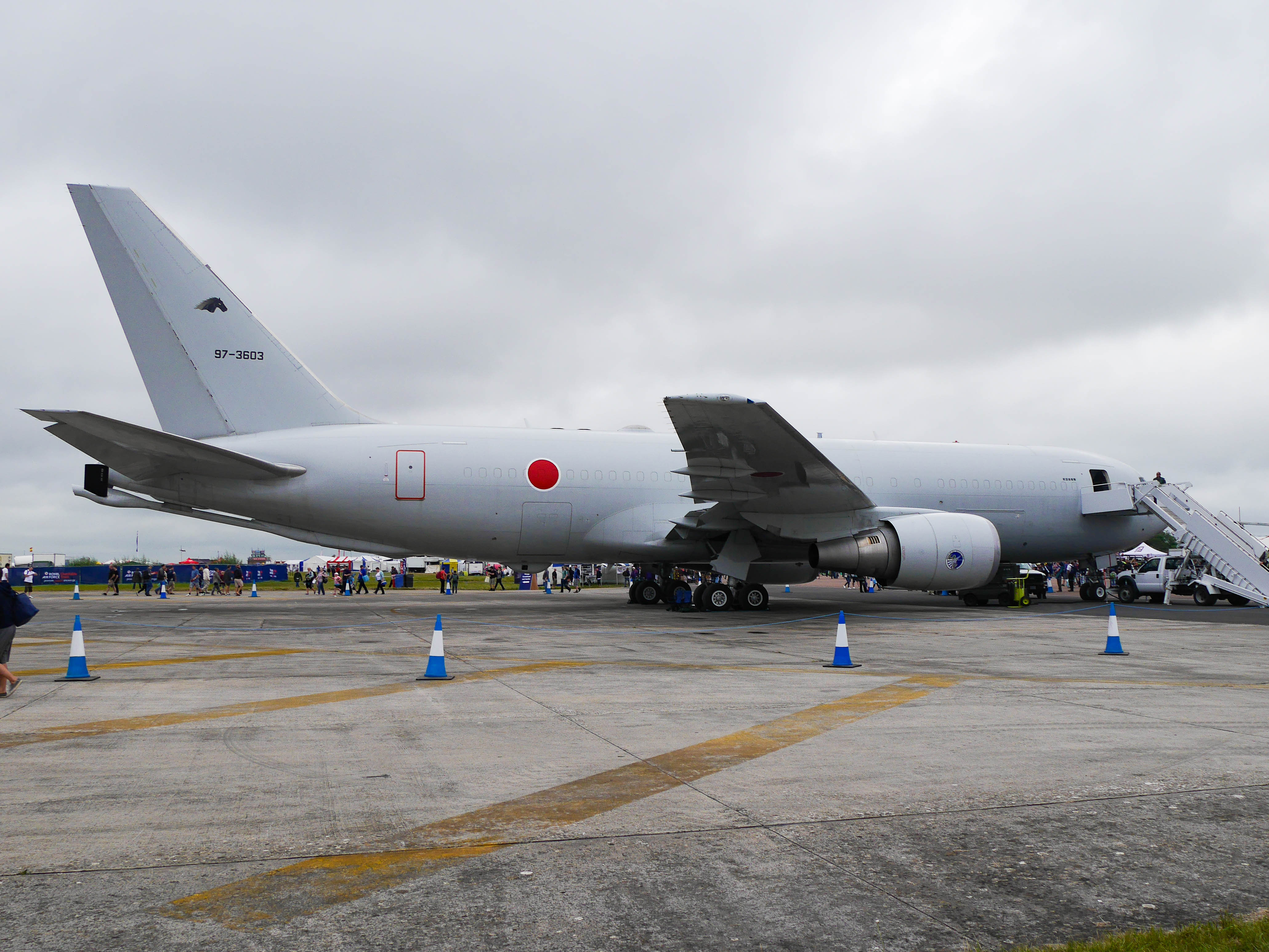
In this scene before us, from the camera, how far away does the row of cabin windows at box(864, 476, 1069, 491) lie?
68.0 ft

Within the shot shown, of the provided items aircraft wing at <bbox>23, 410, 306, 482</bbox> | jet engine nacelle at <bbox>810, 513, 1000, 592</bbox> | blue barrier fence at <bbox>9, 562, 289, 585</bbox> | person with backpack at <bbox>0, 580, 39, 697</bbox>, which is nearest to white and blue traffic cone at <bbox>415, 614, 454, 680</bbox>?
person with backpack at <bbox>0, 580, 39, 697</bbox>

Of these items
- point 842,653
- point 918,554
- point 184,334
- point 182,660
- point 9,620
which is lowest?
point 182,660

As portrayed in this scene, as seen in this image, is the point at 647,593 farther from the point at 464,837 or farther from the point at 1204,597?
the point at 464,837

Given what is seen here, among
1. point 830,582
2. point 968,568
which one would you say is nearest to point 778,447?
point 968,568

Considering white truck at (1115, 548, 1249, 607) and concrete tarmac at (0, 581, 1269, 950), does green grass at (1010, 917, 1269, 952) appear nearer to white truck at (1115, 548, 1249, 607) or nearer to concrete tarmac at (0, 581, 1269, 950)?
concrete tarmac at (0, 581, 1269, 950)

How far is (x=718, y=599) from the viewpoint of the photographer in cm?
1934

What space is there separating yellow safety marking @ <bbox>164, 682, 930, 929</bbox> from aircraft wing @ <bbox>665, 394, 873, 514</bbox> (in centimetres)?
876

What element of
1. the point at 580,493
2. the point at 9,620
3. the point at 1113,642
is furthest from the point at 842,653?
the point at 580,493

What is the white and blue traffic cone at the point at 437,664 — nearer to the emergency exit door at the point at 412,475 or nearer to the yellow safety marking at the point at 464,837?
the yellow safety marking at the point at 464,837

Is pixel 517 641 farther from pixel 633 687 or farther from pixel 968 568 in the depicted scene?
pixel 968 568

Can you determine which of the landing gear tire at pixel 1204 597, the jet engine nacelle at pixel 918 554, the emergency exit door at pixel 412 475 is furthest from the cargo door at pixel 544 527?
the landing gear tire at pixel 1204 597

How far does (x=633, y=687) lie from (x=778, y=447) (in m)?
8.05

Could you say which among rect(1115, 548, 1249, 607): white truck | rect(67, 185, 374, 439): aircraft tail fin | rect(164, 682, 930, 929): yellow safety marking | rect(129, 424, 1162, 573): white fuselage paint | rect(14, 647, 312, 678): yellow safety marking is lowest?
rect(14, 647, 312, 678): yellow safety marking

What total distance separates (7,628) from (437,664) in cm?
391
